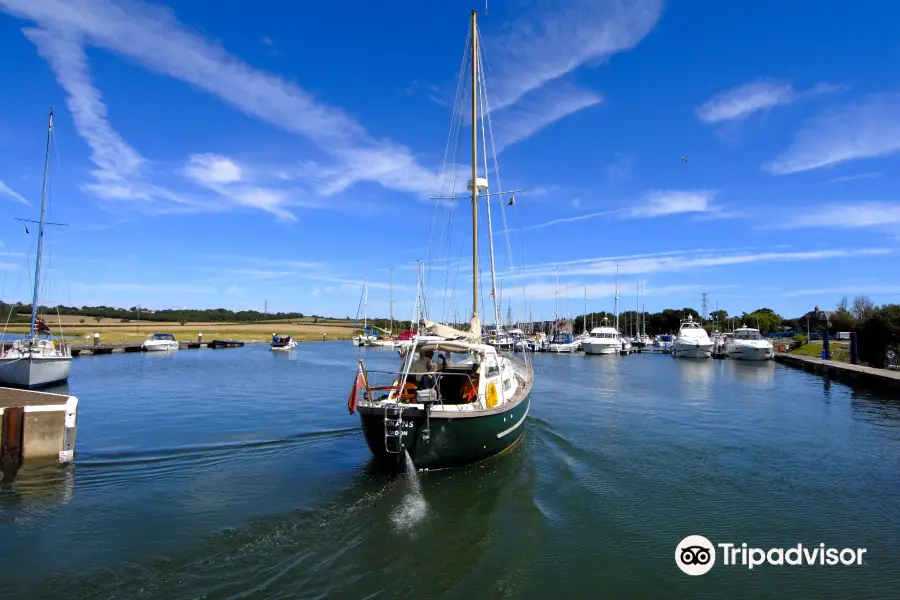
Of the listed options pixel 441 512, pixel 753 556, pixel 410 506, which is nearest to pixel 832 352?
pixel 753 556

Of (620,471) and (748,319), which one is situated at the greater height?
(748,319)

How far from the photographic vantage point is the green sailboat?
12508 millimetres

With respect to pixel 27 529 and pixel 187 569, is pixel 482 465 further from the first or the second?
pixel 27 529

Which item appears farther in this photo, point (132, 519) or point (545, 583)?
point (132, 519)

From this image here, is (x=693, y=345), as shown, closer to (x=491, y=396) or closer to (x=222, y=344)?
(x=491, y=396)

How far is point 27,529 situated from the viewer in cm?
1005

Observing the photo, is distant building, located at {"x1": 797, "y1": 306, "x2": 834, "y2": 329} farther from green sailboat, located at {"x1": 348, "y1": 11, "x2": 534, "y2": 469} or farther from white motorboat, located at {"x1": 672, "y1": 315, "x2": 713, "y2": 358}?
green sailboat, located at {"x1": 348, "y1": 11, "x2": 534, "y2": 469}

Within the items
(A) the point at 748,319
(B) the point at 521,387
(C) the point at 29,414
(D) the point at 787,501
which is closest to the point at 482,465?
(B) the point at 521,387

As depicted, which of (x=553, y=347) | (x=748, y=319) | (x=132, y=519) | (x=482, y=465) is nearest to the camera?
(x=132, y=519)

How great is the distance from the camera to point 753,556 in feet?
32.2

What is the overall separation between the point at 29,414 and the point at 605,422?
798 inches

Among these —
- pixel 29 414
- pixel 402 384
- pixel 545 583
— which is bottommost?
pixel 545 583

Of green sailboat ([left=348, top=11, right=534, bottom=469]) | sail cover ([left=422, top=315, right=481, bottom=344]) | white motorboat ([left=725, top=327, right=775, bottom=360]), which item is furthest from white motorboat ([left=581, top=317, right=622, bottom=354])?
sail cover ([left=422, top=315, right=481, bottom=344])

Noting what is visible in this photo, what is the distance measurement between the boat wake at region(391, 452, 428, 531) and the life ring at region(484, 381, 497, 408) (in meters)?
2.72
